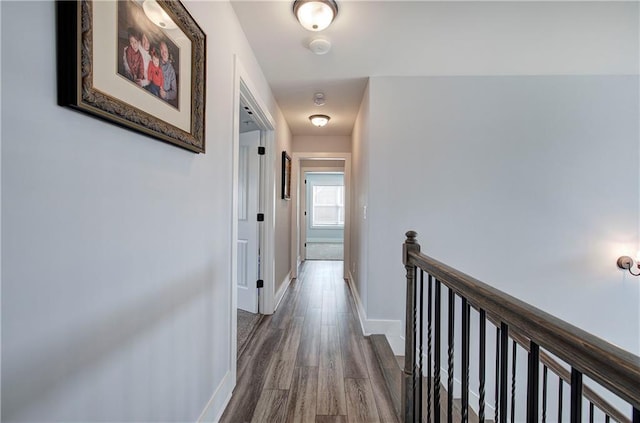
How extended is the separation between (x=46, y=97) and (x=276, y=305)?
2968 millimetres

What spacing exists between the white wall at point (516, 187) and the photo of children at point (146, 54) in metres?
→ 1.79

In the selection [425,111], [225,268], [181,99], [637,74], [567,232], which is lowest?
[225,268]

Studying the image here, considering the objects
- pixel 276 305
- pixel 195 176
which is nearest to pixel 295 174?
pixel 276 305

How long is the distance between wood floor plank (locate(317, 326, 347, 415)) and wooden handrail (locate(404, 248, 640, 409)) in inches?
49.4

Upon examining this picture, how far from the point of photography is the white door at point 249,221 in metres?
2.98

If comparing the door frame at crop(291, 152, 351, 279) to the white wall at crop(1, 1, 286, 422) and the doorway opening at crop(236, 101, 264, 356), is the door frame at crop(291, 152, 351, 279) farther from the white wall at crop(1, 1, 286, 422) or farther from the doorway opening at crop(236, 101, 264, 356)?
the white wall at crop(1, 1, 286, 422)

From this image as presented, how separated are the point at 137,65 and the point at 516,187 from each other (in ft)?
9.18

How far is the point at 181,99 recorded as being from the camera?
1128 millimetres

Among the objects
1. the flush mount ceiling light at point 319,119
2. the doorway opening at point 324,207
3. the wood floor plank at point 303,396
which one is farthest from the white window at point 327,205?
the wood floor plank at point 303,396

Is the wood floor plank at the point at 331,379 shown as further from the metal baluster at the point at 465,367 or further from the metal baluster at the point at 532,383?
the metal baluster at the point at 532,383

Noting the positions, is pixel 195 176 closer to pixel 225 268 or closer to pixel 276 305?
pixel 225 268

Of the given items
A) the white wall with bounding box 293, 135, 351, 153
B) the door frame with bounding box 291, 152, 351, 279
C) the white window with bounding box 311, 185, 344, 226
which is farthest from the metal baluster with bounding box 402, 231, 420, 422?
the white window with bounding box 311, 185, 344, 226

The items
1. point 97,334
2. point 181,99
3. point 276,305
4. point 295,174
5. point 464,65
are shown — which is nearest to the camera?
point 97,334

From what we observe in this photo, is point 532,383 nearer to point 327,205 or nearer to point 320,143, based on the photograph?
point 320,143
